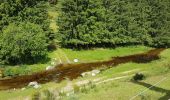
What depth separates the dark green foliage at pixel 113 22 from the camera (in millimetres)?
81062

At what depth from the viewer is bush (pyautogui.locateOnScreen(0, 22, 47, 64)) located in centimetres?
6625

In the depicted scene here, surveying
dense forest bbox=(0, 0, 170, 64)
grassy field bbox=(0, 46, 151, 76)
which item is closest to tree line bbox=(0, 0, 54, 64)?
dense forest bbox=(0, 0, 170, 64)

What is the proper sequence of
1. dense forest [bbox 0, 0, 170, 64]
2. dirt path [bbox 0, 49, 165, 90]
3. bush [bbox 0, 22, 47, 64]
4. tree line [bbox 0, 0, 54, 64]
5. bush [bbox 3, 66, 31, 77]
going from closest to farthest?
dirt path [bbox 0, 49, 165, 90]
bush [bbox 3, 66, 31, 77]
bush [bbox 0, 22, 47, 64]
tree line [bbox 0, 0, 54, 64]
dense forest [bbox 0, 0, 170, 64]

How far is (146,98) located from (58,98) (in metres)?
10.9

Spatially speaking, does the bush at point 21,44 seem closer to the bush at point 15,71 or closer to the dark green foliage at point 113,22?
the bush at point 15,71

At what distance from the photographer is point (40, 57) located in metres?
72.1

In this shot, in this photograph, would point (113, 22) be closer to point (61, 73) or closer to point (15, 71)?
point (61, 73)

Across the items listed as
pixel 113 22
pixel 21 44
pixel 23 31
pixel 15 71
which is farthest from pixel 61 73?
pixel 113 22

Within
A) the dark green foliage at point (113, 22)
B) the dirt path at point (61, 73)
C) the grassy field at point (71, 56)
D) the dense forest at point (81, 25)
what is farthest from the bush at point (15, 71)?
the dark green foliage at point (113, 22)

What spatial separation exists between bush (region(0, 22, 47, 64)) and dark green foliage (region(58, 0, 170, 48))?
11.7 m

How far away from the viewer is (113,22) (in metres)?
87.2

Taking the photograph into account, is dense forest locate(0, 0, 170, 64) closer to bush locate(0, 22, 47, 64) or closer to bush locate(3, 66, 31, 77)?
bush locate(0, 22, 47, 64)

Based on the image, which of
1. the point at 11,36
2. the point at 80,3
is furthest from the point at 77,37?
the point at 11,36

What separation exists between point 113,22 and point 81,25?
1006cm
